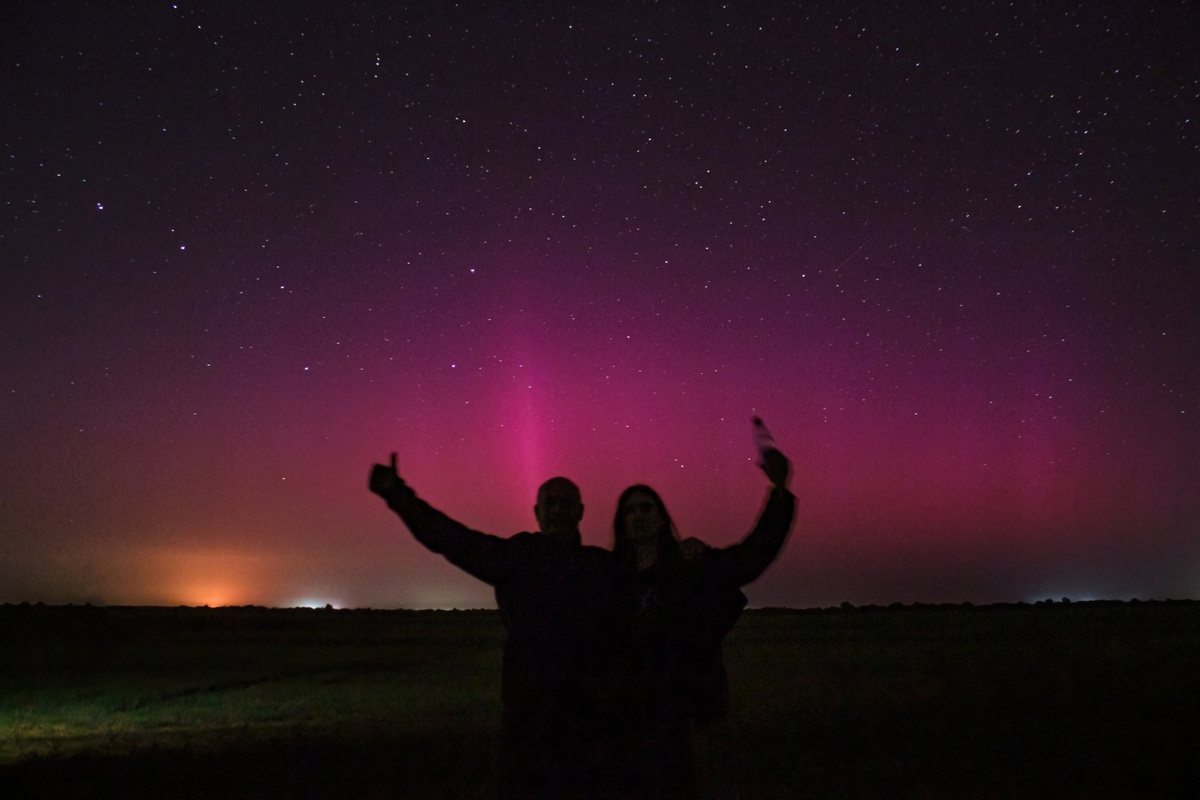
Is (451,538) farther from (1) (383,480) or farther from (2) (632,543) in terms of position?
(2) (632,543)

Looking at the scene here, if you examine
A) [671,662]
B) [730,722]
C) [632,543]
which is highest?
[632,543]

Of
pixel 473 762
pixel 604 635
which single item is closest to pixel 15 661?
pixel 473 762

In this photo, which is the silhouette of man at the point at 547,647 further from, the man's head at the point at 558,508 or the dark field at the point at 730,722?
the dark field at the point at 730,722

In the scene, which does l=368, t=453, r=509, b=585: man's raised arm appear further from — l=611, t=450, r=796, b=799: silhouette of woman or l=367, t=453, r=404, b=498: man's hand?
l=611, t=450, r=796, b=799: silhouette of woman

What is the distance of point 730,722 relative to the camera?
496 inches

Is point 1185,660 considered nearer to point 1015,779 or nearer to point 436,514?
point 1015,779

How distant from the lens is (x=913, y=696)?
15.3 meters

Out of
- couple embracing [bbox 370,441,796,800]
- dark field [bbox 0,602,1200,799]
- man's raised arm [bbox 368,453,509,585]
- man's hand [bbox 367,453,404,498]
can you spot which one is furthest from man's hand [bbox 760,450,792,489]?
dark field [bbox 0,602,1200,799]

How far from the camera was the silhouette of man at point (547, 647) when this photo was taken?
324 cm

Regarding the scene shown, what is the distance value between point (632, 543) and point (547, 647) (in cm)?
57

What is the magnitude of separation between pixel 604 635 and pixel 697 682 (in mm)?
397

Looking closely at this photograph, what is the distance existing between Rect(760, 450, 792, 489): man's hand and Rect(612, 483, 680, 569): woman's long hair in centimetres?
49

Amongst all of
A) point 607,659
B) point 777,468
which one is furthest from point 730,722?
point 607,659

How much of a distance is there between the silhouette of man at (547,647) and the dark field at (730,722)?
5785mm
